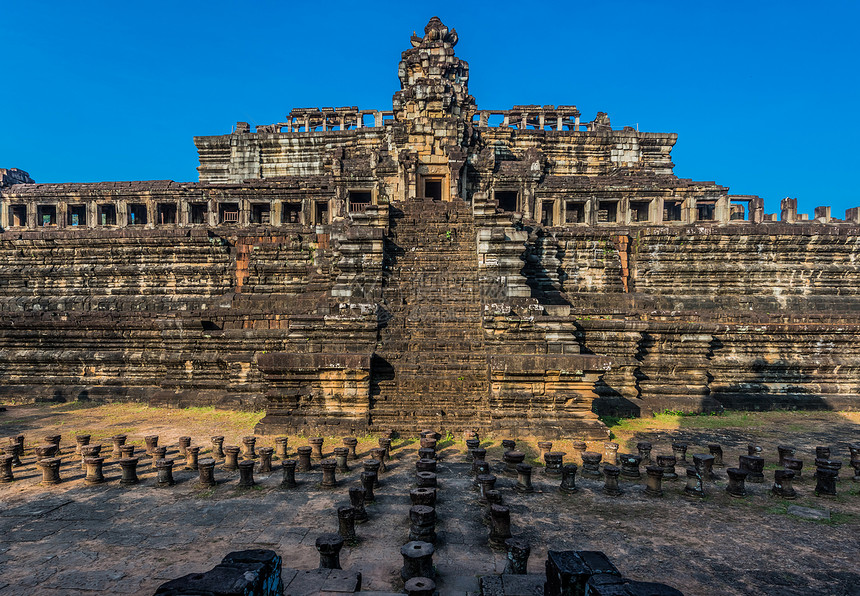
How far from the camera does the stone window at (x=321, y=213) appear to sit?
2650 cm

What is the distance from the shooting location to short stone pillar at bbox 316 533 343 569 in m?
4.39

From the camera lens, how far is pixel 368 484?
6.49 metres

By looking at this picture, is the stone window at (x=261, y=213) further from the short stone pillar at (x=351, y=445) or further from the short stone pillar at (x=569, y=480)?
the short stone pillar at (x=569, y=480)

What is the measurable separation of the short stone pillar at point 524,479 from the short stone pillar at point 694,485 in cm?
224

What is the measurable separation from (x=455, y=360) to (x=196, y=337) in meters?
7.80

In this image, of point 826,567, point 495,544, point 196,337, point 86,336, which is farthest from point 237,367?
point 826,567

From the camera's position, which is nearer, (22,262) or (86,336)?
(86,336)

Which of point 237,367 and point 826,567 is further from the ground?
point 237,367

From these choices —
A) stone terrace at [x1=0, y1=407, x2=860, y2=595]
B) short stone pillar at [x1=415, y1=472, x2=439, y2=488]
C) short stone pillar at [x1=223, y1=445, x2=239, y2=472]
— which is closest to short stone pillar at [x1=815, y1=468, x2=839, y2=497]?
stone terrace at [x1=0, y1=407, x2=860, y2=595]

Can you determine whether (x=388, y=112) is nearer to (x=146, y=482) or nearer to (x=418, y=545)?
(x=146, y=482)

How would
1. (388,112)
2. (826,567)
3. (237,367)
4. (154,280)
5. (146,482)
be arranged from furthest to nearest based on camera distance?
(388,112) → (154,280) → (237,367) → (146,482) → (826,567)

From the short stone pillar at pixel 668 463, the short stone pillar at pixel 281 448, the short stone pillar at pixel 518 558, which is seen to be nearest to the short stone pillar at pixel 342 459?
the short stone pillar at pixel 281 448

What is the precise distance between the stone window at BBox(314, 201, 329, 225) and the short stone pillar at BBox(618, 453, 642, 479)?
72.9 ft

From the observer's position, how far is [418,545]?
14.6ft
